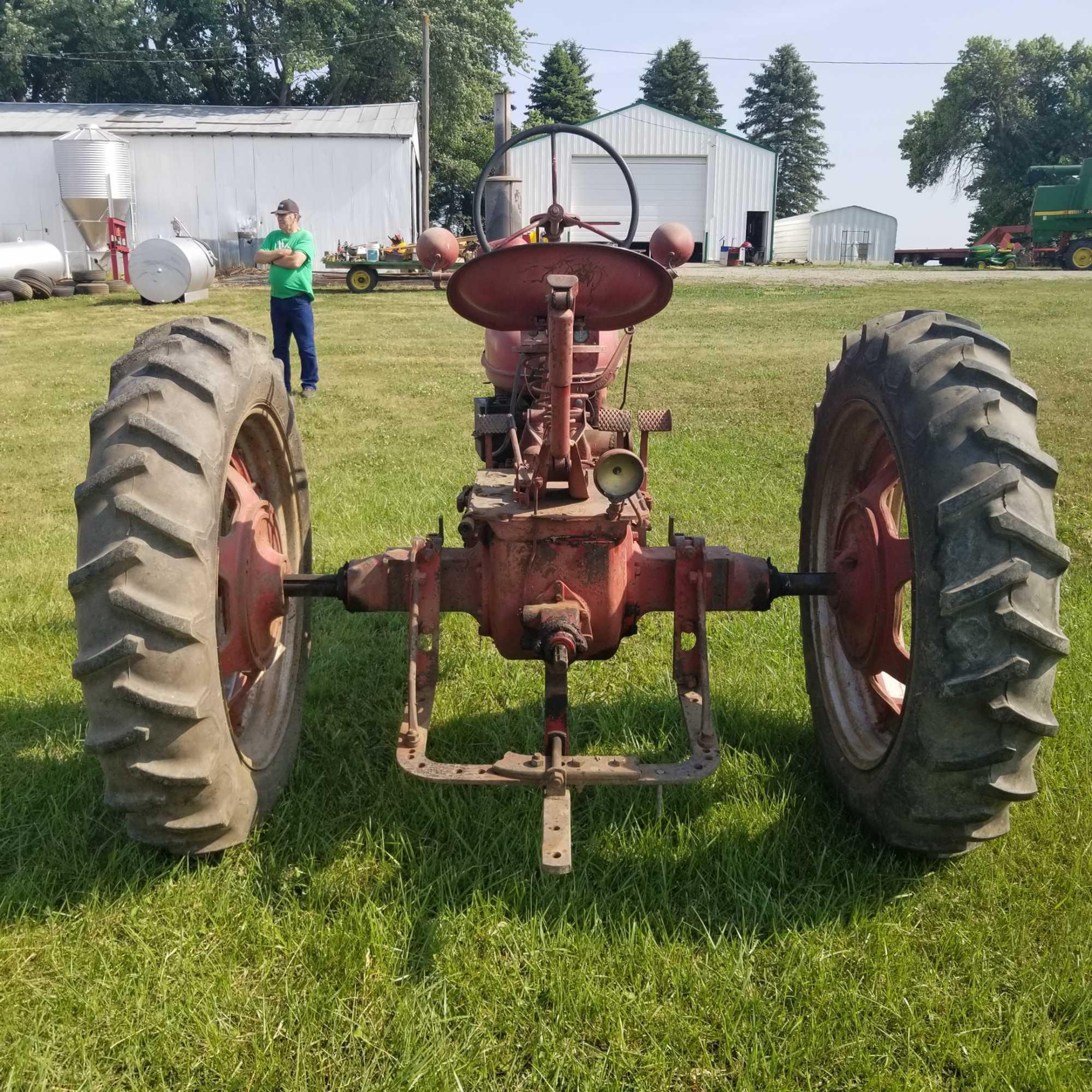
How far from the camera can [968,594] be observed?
2.37m

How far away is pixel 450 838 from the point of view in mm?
3012

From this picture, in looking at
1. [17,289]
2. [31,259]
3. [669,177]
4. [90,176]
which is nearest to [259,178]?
[90,176]

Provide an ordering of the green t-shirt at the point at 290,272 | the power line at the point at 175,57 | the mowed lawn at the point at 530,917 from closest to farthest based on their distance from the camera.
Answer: the mowed lawn at the point at 530,917, the green t-shirt at the point at 290,272, the power line at the point at 175,57

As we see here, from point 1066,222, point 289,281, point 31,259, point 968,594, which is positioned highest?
point 1066,222

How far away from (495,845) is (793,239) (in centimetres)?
5606

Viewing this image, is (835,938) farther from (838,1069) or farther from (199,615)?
(199,615)

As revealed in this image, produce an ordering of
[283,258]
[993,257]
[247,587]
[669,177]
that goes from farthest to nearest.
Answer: [669,177] < [993,257] < [283,258] < [247,587]

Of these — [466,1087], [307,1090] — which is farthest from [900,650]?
[307,1090]

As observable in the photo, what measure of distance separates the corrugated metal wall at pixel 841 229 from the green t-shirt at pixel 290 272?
49250 mm

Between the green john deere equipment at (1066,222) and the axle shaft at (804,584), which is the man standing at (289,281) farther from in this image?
the green john deere equipment at (1066,222)

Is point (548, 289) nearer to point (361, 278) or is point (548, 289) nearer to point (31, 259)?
point (361, 278)

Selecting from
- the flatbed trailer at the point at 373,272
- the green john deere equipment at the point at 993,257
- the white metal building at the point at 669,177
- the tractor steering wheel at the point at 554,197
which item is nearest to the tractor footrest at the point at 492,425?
the tractor steering wheel at the point at 554,197

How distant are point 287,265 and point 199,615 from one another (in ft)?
27.2

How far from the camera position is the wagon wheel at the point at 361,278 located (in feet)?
87.0
